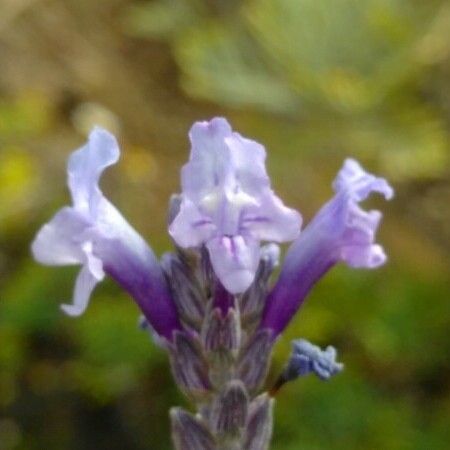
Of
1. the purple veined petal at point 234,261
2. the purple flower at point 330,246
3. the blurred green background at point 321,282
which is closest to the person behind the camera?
the purple veined petal at point 234,261

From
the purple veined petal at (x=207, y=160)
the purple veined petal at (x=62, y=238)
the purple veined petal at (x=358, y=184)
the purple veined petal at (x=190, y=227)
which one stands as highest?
the purple veined petal at (x=358, y=184)

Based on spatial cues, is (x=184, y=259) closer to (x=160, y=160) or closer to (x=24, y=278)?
(x=24, y=278)

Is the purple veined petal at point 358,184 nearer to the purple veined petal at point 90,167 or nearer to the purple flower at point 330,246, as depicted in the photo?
the purple flower at point 330,246

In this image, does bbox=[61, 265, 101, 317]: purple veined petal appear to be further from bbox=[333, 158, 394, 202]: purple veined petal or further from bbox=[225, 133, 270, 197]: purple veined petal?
bbox=[333, 158, 394, 202]: purple veined petal

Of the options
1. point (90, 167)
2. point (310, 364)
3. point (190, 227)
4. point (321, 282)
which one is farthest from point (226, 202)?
point (321, 282)

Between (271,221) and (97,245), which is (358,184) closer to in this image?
(271,221)

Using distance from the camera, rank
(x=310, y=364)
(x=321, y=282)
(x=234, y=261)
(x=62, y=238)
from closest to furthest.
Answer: (x=234, y=261) → (x=62, y=238) → (x=310, y=364) → (x=321, y=282)

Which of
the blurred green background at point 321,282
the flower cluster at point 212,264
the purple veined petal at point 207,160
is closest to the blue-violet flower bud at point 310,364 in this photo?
the flower cluster at point 212,264

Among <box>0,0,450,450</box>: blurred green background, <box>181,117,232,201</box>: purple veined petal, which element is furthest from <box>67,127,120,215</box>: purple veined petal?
<box>0,0,450,450</box>: blurred green background

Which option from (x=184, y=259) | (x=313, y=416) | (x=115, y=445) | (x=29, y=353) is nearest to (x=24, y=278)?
(x=29, y=353)
